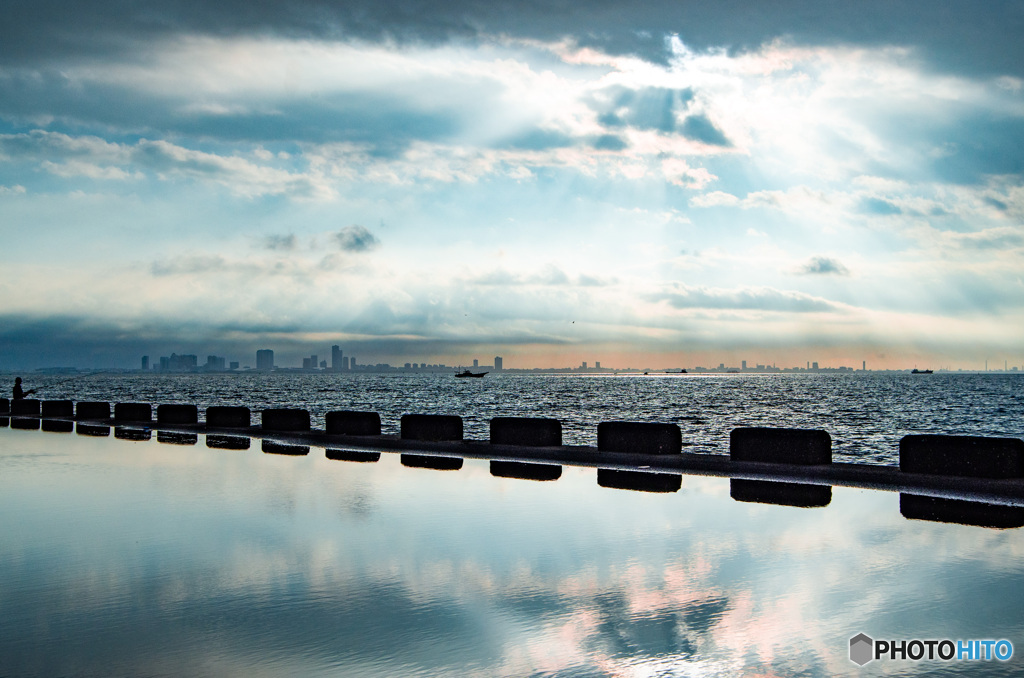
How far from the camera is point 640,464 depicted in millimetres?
17516

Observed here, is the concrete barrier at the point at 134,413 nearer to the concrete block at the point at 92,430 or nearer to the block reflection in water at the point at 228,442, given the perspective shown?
the concrete block at the point at 92,430

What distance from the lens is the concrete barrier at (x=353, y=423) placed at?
24.5 meters

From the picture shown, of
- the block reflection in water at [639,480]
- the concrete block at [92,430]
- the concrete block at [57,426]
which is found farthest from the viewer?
the concrete block at [57,426]

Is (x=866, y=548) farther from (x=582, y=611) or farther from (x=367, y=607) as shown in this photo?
(x=367, y=607)

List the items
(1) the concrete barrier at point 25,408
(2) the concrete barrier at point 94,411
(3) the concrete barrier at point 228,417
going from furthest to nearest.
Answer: (1) the concrete barrier at point 25,408
(2) the concrete barrier at point 94,411
(3) the concrete barrier at point 228,417

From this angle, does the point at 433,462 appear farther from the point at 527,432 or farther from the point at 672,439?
the point at 672,439

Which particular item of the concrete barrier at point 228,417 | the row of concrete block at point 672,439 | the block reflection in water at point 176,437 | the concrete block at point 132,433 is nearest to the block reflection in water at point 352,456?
the row of concrete block at point 672,439

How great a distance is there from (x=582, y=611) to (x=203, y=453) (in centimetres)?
1627

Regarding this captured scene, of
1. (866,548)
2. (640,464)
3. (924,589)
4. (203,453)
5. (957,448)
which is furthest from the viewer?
(203,453)

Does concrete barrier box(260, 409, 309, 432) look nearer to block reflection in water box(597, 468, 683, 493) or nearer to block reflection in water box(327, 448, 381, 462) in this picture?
block reflection in water box(327, 448, 381, 462)

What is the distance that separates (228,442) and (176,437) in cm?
315

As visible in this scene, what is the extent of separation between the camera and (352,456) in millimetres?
19891

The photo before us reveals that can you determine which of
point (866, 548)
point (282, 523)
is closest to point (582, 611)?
point (866, 548)

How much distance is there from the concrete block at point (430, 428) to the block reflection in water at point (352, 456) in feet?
7.22
